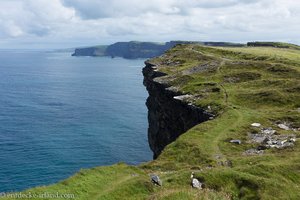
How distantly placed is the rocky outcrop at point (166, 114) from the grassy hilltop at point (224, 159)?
1.89 meters

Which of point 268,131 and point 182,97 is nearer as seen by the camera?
point 268,131

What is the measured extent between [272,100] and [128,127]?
74.3m

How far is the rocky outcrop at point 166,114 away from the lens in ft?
194

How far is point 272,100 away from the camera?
185 ft

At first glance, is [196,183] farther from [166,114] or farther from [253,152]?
[166,114]

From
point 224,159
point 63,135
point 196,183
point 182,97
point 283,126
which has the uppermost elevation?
point 182,97

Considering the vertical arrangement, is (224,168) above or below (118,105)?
above

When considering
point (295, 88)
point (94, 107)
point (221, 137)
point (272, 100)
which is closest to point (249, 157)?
point (221, 137)

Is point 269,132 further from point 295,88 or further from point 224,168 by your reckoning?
point 295,88

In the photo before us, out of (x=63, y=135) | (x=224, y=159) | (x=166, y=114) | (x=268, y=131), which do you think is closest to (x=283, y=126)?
(x=268, y=131)

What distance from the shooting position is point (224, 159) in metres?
34.8

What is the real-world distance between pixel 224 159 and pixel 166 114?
3944cm

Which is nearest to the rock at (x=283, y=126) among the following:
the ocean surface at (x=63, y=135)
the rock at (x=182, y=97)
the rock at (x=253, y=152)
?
the rock at (x=253, y=152)

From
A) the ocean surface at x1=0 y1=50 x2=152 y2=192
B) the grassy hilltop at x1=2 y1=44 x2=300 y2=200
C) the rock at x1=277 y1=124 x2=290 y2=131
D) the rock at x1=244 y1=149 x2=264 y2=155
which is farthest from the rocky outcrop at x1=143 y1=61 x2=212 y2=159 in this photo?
the rock at x1=244 y1=149 x2=264 y2=155
